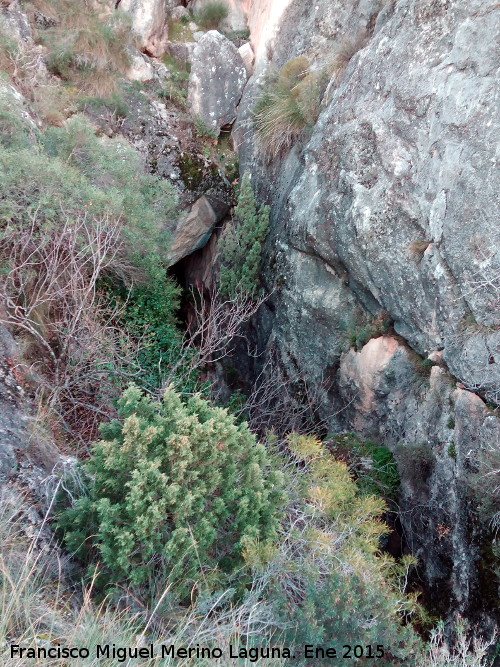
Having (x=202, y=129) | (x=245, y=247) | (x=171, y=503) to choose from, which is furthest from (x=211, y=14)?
(x=171, y=503)

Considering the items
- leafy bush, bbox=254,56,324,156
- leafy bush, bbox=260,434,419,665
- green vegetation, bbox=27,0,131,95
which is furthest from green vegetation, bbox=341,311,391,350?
green vegetation, bbox=27,0,131,95

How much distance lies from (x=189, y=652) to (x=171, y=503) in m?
0.84

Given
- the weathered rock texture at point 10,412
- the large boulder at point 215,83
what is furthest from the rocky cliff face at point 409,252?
the weathered rock texture at point 10,412

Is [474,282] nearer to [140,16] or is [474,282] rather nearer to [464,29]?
[464,29]

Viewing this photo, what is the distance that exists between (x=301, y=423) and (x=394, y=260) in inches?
99.8

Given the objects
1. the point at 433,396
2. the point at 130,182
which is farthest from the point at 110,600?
the point at 130,182

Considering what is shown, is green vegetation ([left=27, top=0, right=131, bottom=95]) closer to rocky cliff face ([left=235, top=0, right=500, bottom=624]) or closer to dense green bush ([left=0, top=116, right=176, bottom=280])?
dense green bush ([left=0, top=116, right=176, bottom=280])

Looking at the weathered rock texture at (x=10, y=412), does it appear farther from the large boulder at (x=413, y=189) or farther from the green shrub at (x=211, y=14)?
the green shrub at (x=211, y=14)

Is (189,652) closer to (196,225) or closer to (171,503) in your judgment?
(171,503)

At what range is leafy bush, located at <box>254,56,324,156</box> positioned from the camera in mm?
7391

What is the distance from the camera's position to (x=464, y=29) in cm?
523

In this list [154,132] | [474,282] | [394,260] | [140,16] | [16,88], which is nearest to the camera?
[474,282]

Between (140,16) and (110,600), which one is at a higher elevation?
(140,16)

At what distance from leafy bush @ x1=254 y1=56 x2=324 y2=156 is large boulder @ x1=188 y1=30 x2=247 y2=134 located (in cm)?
135
